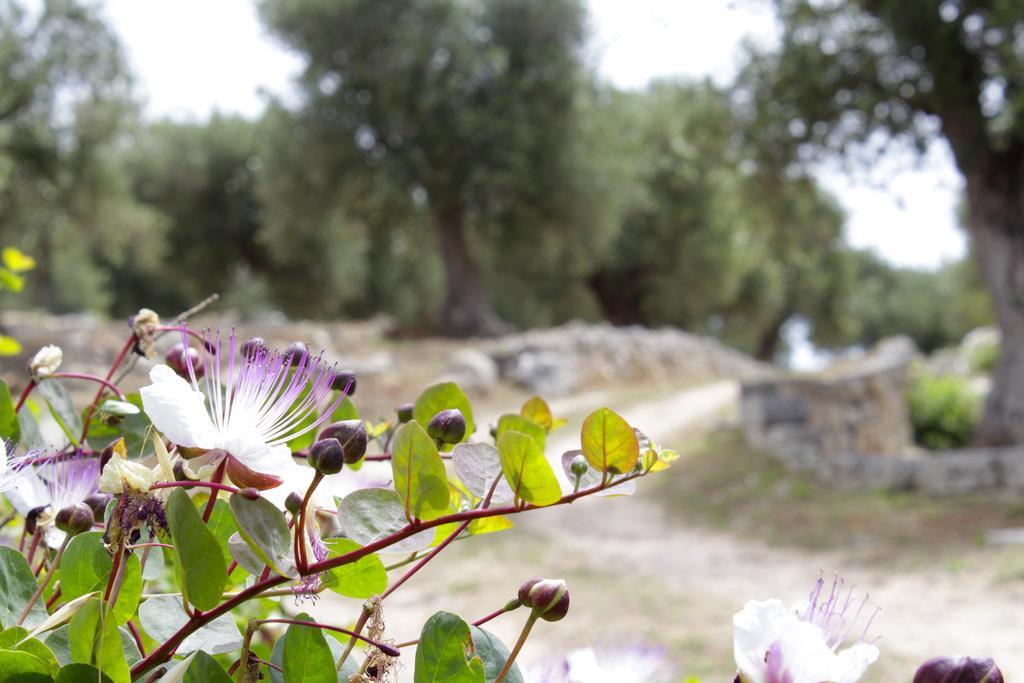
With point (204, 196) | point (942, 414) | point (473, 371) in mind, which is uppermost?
point (204, 196)

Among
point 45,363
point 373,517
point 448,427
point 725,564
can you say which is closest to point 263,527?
point 373,517

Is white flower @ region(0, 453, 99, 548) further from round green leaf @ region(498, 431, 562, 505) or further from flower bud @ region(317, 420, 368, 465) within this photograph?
round green leaf @ region(498, 431, 562, 505)

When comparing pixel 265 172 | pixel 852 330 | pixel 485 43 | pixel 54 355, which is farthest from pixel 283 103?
pixel 852 330

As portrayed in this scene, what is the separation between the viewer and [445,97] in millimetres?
13648

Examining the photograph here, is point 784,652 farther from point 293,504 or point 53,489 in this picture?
point 53,489

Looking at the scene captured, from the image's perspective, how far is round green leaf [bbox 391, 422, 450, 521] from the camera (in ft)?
2.04

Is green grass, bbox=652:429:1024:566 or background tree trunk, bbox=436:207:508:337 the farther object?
background tree trunk, bbox=436:207:508:337

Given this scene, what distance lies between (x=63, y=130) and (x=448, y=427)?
1586cm

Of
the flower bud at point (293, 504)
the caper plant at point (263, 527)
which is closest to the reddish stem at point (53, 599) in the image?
the caper plant at point (263, 527)

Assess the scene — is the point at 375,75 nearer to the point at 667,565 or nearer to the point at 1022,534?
the point at 667,565

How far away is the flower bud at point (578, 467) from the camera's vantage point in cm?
64

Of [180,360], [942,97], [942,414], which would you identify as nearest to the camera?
[180,360]

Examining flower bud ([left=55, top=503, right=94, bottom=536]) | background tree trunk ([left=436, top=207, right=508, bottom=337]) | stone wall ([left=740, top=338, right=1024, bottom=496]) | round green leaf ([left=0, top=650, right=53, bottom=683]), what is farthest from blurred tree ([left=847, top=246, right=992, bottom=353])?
round green leaf ([left=0, top=650, right=53, bottom=683])

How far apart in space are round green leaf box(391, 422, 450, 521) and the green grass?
19.5 ft
